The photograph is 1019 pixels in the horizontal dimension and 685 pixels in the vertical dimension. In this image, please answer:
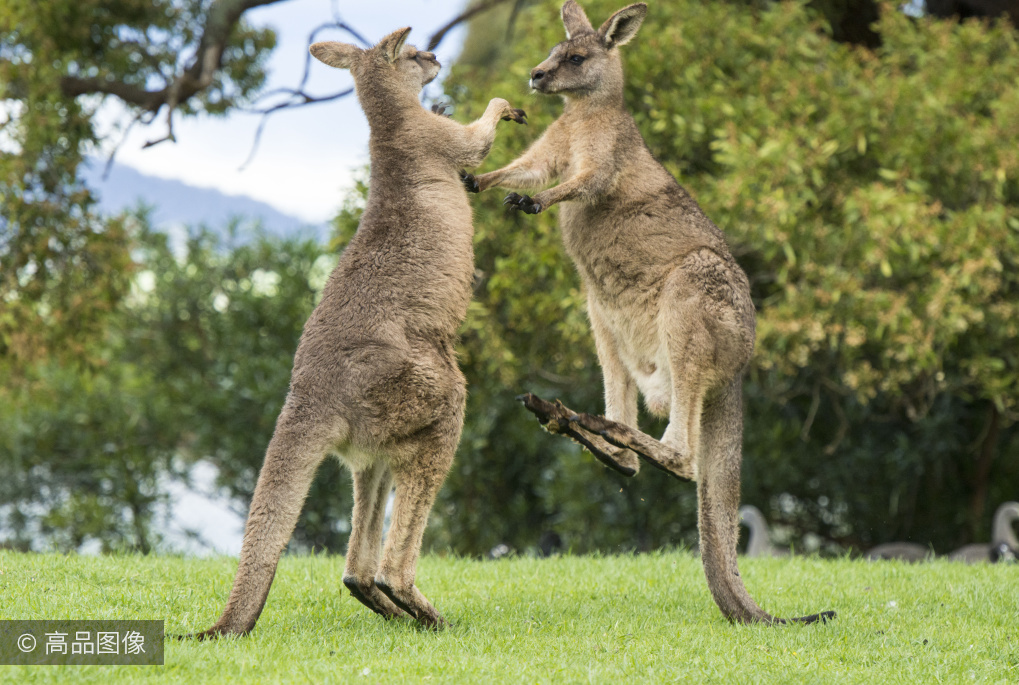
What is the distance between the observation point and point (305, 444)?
4508mm

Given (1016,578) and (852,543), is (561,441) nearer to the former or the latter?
(852,543)

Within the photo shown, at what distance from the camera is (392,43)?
5145mm

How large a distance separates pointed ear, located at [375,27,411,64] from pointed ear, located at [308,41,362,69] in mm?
144

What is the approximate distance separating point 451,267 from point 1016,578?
181 inches

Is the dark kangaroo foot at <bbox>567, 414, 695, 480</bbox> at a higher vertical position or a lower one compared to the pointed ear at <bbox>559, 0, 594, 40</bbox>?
lower

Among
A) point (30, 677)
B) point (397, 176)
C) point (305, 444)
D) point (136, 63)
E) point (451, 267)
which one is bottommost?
point (30, 677)

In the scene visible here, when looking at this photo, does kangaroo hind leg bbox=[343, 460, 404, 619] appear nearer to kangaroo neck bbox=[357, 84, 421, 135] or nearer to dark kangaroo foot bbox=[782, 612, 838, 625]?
kangaroo neck bbox=[357, 84, 421, 135]

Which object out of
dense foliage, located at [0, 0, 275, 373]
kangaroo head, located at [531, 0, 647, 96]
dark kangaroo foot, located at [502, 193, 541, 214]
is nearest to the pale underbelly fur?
dark kangaroo foot, located at [502, 193, 541, 214]

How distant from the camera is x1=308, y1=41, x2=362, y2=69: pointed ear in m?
5.24

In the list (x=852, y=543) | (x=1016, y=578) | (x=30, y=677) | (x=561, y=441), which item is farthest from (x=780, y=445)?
(x=30, y=677)

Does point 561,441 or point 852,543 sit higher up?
point 561,441

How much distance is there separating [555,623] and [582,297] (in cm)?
355

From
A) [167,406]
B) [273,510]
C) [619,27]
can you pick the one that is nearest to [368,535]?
[273,510]

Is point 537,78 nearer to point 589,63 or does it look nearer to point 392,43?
point 589,63
